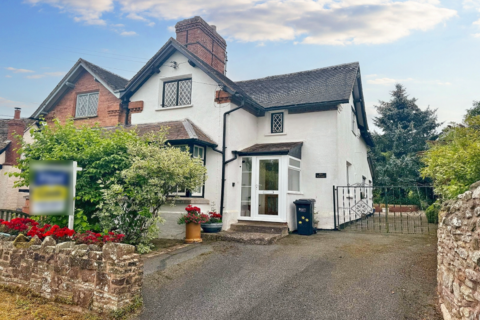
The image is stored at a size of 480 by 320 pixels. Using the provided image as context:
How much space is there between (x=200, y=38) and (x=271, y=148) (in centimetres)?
677

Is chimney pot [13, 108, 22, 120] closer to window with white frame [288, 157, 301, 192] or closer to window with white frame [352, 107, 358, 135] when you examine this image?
window with white frame [288, 157, 301, 192]

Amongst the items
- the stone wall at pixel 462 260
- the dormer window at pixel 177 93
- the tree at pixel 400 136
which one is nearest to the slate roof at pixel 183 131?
the dormer window at pixel 177 93

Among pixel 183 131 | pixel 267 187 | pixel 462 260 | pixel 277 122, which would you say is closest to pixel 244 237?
pixel 267 187

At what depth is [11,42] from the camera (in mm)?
9602

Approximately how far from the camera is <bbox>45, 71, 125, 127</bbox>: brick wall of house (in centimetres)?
1405

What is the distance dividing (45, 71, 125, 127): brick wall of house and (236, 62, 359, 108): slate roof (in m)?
6.39

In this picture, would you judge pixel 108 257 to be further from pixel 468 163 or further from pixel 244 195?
pixel 244 195

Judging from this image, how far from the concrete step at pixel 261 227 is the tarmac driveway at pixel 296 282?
161 cm

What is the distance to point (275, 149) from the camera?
37.4ft

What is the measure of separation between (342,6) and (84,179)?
827cm

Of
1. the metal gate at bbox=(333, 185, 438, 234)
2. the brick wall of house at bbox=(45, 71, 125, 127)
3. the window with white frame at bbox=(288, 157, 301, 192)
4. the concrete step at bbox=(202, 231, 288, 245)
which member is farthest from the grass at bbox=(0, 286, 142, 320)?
the brick wall of house at bbox=(45, 71, 125, 127)

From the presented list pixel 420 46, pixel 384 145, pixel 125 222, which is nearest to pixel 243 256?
pixel 125 222

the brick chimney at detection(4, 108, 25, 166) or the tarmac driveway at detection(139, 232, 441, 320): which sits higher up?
the brick chimney at detection(4, 108, 25, 166)

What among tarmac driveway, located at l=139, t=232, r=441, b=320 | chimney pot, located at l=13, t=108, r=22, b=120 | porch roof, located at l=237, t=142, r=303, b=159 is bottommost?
tarmac driveway, located at l=139, t=232, r=441, b=320
